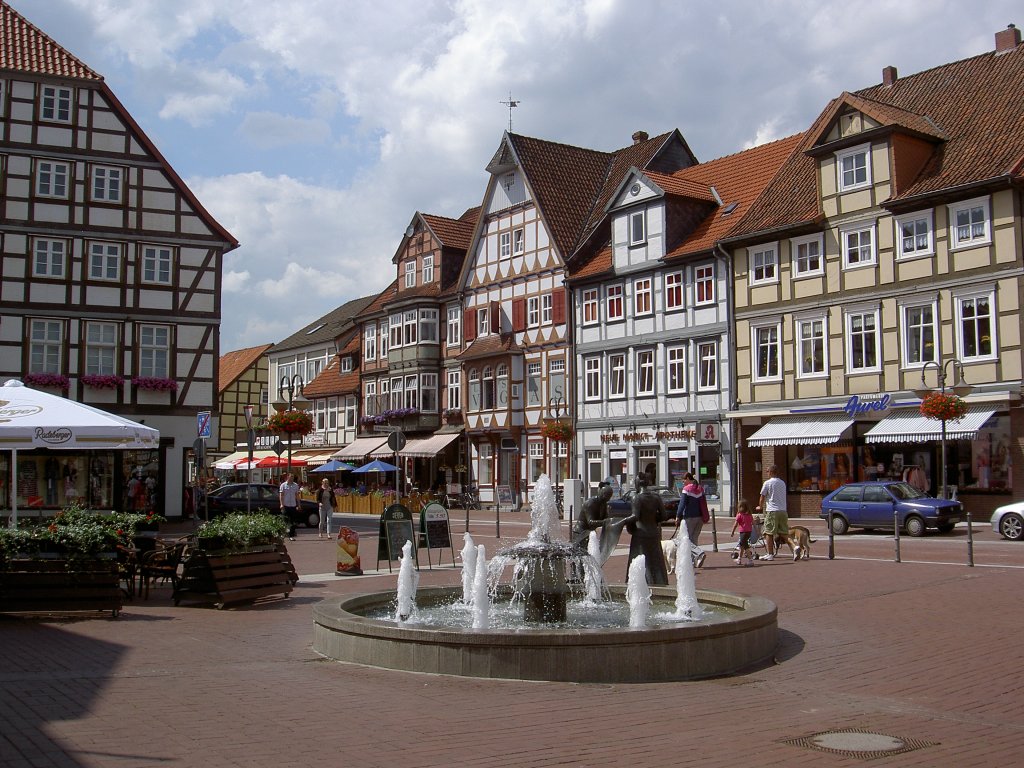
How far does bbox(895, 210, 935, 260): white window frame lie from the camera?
105 feet

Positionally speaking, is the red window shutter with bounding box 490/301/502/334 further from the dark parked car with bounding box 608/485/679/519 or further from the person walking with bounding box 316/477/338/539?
the person walking with bounding box 316/477/338/539

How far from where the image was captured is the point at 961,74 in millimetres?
36281

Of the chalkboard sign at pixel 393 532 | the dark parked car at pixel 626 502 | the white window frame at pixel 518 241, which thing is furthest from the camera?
the white window frame at pixel 518 241

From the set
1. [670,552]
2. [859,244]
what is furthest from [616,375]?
[670,552]

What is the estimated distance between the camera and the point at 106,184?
37.6 meters

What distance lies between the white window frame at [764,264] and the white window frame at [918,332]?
17.0ft

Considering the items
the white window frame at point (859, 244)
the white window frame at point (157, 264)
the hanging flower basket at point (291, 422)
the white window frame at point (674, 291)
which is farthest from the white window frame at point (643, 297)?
the white window frame at point (157, 264)

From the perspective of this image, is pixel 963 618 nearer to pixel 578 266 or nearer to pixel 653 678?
pixel 653 678

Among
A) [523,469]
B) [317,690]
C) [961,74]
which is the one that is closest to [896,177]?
[961,74]

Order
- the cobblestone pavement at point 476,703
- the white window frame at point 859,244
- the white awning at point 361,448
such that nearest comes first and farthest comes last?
the cobblestone pavement at point 476,703
the white window frame at point 859,244
the white awning at point 361,448

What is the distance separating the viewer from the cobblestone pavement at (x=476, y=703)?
6754 millimetres

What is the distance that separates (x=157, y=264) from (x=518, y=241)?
16630mm

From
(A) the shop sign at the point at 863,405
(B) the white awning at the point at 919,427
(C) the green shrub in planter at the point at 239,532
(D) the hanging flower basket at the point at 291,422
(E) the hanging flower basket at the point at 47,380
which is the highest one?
(E) the hanging flower basket at the point at 47,380

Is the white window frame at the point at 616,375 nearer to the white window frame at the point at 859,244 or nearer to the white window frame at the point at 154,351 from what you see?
the white window frame at the point at 859,244
